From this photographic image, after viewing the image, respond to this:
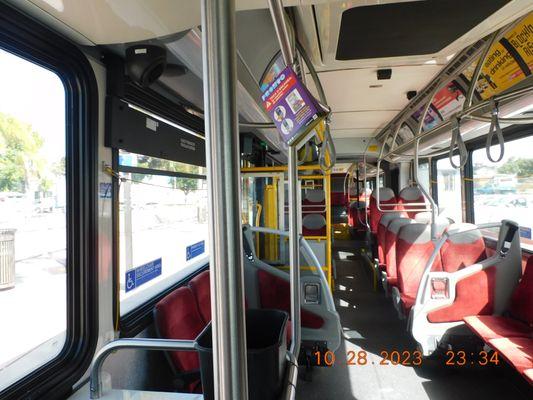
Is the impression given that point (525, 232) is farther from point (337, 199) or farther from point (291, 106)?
point (337, 199)

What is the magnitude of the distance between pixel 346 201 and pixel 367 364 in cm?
648

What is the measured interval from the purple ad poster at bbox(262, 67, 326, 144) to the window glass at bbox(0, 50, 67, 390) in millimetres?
924

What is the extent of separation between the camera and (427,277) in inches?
96.7

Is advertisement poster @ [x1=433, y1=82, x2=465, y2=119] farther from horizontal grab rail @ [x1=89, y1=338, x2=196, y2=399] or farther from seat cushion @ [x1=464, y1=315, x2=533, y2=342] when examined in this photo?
horizontal grab rail @ [x1=89, y1=338, x2=196, y2=399]

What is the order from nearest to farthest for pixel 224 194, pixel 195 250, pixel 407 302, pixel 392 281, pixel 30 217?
pixel 224 194
pixel 30 217
pixel 195 250
pixel 407 302
pixel 392 281

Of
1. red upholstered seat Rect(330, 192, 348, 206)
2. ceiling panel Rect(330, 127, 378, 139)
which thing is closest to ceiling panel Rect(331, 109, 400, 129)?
ceiling panel Rect(330, 127, 378, 139)

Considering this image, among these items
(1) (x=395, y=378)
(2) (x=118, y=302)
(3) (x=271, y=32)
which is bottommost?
(1) (x=395, y=378)

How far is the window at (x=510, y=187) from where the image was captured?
9.29 feet

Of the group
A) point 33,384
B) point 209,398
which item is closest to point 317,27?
point 209,398

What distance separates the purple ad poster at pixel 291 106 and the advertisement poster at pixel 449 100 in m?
2.61

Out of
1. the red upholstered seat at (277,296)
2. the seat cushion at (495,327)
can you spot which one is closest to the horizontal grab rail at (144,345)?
the red upholstered seat at (277,296)

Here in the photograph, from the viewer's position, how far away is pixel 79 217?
1.39 meters

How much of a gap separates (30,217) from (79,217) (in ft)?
0.69

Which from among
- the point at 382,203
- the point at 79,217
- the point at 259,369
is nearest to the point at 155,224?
the point at 79,217
